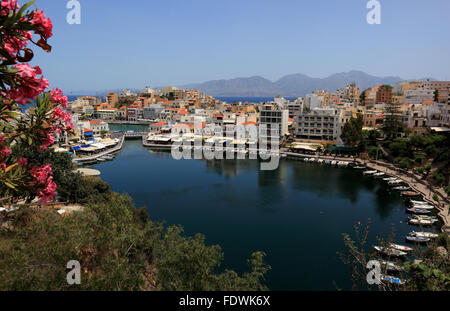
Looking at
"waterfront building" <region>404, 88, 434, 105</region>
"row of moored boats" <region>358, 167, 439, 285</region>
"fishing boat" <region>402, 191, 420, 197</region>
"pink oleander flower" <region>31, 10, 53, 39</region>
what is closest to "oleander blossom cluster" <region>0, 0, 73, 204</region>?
"pink oleander flower" <region>31, 10, 53, 39</region>

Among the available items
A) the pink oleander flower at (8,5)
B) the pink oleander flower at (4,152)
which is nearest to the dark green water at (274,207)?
the pink oleander flower at (4,152)

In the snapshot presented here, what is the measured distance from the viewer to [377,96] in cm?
3322

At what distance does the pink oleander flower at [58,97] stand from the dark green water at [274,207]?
6207mm

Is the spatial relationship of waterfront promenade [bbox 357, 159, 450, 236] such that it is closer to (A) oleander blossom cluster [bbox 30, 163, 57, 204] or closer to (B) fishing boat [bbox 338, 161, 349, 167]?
(B) fishing boat [bbox 338, 161, 349, 167]

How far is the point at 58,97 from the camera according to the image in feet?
4.78

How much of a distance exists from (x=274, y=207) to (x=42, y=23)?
1086 cm

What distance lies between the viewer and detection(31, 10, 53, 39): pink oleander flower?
1047 millimetres

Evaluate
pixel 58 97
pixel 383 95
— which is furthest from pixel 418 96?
pixel 58 97

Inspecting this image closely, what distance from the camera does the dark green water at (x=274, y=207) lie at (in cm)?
763

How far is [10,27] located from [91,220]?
3.23 metres

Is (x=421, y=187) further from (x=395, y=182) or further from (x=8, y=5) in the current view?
(x=8, y=5)

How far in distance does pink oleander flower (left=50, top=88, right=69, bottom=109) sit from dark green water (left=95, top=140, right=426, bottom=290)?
244 inches
